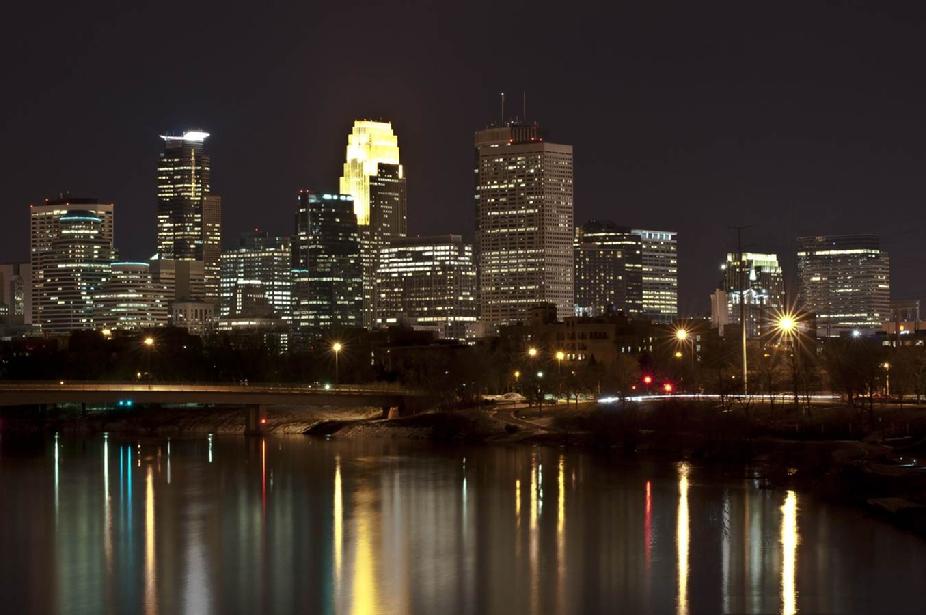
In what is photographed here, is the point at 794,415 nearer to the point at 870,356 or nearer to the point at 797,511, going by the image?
the point at 870,356

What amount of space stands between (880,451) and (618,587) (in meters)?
26.8

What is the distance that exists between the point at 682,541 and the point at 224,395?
5608cm

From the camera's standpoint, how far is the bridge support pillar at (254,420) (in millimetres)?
103938

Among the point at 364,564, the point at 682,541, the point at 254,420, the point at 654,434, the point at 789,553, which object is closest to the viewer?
the point at 364,564

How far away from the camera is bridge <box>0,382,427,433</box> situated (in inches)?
3506

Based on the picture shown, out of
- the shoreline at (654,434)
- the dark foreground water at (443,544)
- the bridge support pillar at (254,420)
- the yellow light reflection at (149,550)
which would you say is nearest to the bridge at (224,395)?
the bridge support pillar at (254,420)

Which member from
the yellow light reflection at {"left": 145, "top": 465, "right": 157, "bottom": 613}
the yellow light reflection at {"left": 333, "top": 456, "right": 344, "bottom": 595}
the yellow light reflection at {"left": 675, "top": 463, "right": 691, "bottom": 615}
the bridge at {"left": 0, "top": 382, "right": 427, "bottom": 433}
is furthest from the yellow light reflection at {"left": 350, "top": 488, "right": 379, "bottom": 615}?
the bridge at {"left": 0, "top": 382, "right": 427, "bottom": 433}

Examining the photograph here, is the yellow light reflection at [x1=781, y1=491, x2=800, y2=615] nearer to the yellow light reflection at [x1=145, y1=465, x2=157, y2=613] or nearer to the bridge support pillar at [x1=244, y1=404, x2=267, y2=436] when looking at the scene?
the yellow light reflection at [x1=145, y1=465, x2=157, y2=613]

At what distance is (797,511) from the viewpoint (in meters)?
53.2

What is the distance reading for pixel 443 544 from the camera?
47.9 m

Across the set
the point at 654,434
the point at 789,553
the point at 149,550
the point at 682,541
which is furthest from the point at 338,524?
the point at 654,434

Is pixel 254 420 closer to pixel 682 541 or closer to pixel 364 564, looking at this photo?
pixel 364 564

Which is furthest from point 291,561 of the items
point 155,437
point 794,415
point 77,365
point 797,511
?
point 77,365

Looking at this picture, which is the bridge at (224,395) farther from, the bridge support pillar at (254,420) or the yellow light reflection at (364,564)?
the yellow light reflection at (364,564)
